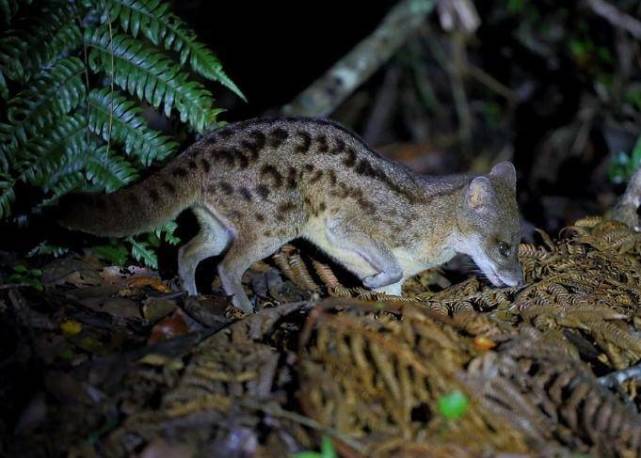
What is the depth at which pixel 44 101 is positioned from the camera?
4.78 metres

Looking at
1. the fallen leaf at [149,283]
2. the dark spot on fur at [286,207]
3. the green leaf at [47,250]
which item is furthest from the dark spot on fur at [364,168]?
the green leaf at [47,250]

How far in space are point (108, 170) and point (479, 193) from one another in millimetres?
2745

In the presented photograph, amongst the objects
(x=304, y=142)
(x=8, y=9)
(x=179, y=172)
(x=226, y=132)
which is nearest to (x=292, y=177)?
(x=304, y=142)

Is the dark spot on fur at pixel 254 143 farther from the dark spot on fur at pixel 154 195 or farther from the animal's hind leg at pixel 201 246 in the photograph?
the dark spot on fur at pixel 154 195

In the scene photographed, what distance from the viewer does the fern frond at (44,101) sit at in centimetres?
465

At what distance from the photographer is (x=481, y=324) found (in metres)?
3.49

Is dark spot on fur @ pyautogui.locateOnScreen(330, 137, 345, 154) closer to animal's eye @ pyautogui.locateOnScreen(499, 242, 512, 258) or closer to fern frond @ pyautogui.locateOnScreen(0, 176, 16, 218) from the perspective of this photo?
animal's eye @ pyautogui.locateOnScreen(499, 242, 512, 258)

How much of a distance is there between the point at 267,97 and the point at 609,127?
474cm

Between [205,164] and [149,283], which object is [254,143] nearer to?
[205,164]

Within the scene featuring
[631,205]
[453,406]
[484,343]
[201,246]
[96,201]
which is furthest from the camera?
[631,205]

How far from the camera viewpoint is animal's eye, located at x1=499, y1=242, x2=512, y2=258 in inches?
Result: 210

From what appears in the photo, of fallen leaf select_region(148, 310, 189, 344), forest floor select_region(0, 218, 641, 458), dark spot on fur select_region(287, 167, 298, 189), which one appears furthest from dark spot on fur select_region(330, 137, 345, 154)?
fallen leaf select_region(148, 310, 189, 344)

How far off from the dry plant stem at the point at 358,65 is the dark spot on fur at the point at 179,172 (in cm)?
274

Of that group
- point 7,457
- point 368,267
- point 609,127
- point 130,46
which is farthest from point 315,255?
point 609,127
